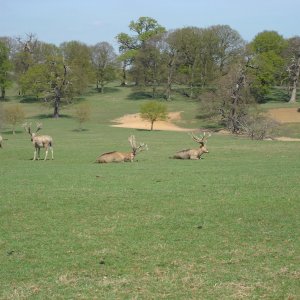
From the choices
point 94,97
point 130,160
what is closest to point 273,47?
point 94,97

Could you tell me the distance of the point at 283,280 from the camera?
7.54 meters

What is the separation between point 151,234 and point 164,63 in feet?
242

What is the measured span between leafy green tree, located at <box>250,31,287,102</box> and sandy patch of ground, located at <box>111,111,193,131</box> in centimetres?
1064

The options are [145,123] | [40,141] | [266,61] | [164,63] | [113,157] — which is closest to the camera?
[113,157]

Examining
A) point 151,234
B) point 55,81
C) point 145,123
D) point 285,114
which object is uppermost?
point 55,81

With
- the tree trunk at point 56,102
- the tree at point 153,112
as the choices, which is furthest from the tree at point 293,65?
the tree trunk at point 56,102

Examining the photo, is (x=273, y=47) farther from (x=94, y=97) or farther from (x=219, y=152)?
(x=219, y=152)

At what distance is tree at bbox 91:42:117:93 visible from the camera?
88688 millimetres

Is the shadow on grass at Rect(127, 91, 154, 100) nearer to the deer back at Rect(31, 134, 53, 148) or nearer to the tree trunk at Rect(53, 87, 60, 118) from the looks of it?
the tree trunk at Rect(53, 87, 60, 118)

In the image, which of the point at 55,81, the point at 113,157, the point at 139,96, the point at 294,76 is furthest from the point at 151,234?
the point at 139,96

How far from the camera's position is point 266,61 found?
76625 millimetres

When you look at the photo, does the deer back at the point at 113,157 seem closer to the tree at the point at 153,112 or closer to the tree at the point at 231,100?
the tree at the point at 231,100

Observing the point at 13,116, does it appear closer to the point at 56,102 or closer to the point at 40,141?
the point at 56,102

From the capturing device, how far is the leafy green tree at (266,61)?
7172 centimetres
